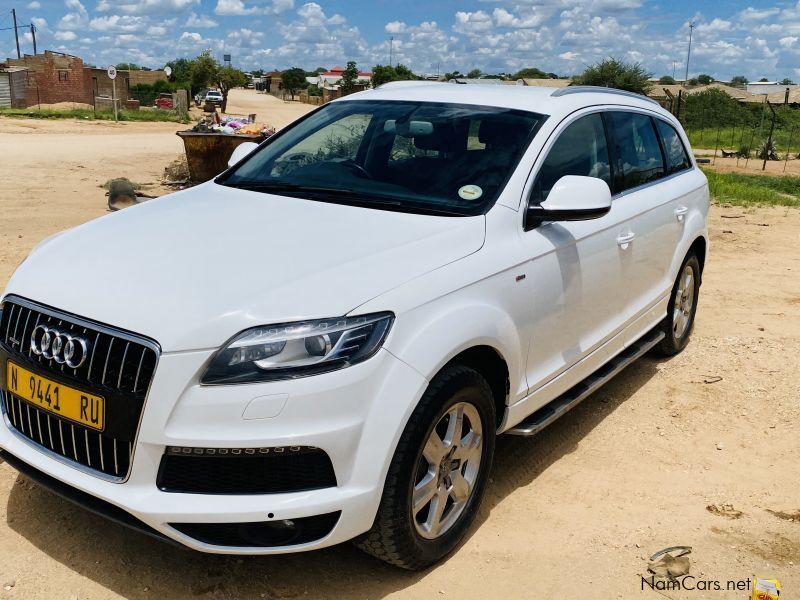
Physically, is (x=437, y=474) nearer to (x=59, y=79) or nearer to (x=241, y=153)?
(x=241, y=153)

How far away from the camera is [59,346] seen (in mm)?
2705

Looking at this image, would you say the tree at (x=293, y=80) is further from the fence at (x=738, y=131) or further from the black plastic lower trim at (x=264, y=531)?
the black plastic lower trim at (x=264, y=531)

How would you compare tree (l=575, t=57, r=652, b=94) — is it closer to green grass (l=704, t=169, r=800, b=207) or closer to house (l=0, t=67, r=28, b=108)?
green grass (l=704, t=169, r=800, b=207)

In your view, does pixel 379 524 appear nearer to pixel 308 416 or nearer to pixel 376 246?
pixel 308 416

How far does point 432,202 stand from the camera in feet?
11.5

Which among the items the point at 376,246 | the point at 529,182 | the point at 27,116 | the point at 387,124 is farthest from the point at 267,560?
the point at 27,116

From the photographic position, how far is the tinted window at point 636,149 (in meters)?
4.52

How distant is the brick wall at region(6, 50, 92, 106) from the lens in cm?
5409

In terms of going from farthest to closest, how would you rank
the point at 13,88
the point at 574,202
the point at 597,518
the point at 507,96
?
the point at 13,88 → the point at 507,96 → the point at 597,518 → the point at 574,202

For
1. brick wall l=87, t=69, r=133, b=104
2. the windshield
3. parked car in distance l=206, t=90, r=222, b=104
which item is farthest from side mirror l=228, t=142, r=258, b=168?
brick wall l=87, t=69, r=133, b=104

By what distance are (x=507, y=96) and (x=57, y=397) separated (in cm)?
263

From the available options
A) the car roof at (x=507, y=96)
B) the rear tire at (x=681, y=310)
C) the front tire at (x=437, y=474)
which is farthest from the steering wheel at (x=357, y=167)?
the rear tire at (x=681, y=310)

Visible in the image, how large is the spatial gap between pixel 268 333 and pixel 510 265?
1.19 meters

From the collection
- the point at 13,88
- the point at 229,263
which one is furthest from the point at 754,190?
the point at 13,88
